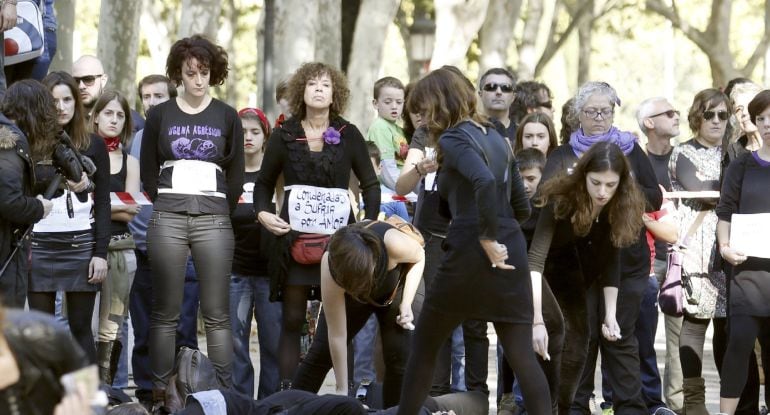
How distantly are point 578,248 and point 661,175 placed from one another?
6.61 ft

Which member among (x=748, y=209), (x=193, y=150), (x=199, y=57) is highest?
(x=199, y=57)

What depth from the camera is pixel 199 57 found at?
9453mm

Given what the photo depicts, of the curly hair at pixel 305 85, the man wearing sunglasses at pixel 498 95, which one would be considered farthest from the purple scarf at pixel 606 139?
the man wearing sunglasses at pixel 498 95

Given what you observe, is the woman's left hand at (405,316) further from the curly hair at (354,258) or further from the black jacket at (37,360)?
the black jacket at (37,360)

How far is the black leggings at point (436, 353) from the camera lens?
7.73 m

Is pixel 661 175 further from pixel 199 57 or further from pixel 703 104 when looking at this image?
pixel 199 57

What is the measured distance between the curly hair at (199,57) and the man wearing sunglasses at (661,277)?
3.07m

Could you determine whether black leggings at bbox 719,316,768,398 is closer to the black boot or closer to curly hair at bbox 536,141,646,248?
curly hair at bbox 536,141,646,248

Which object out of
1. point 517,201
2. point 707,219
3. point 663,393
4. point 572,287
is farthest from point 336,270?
point 663,393

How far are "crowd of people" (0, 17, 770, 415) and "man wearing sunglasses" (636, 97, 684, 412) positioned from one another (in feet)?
0.05

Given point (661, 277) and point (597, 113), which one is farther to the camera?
point (661, 277)

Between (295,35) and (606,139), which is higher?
(295,35)

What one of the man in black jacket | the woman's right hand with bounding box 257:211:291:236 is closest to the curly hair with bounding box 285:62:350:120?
the woman's right hand with bounding box 257:211:291:236

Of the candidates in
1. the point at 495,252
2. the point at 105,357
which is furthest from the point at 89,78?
the point at 495,252
